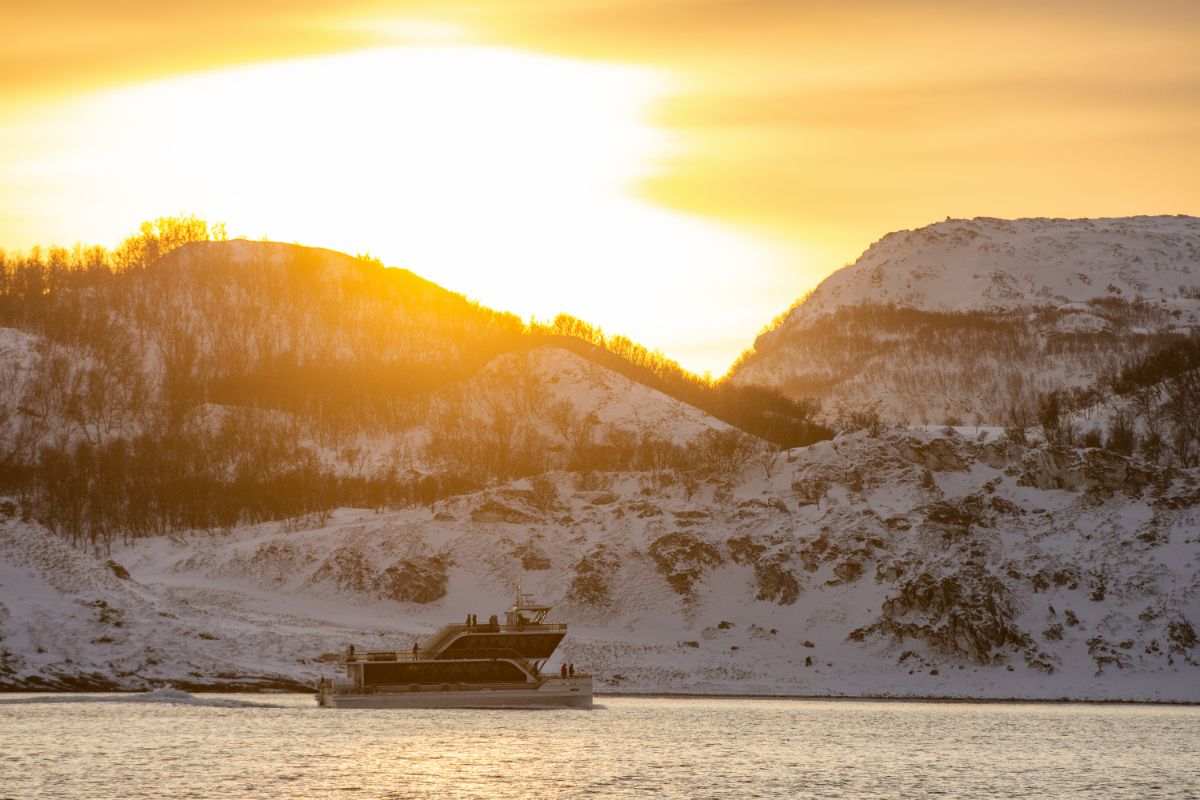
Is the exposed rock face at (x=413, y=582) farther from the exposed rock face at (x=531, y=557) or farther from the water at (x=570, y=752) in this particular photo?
the water at (x=570, y=752)

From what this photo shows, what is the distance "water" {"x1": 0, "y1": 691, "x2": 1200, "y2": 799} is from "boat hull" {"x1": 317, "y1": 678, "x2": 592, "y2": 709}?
5.37ft

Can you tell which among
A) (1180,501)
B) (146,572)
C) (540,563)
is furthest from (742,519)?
(146,572)

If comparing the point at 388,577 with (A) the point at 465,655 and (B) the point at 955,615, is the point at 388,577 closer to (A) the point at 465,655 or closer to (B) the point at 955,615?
(A) the point at 465,655

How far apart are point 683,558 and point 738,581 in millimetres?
6556

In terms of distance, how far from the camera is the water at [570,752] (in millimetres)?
67188

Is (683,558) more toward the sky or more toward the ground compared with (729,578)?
more toward the sky

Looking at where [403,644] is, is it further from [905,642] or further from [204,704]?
[905,642]

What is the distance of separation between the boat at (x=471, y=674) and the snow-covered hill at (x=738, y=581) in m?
14.9

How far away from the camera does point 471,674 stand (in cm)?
10906

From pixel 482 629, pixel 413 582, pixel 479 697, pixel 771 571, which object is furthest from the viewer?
pixel 413 582

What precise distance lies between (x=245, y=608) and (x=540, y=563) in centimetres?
3228

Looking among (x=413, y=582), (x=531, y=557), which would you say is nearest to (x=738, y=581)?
(x=531, y=557)

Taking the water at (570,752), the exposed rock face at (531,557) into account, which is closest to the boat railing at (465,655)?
the water at (570,752)

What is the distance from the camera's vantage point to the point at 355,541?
164 m
